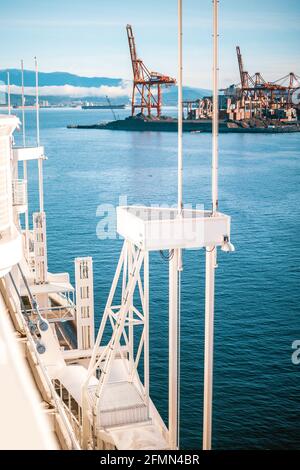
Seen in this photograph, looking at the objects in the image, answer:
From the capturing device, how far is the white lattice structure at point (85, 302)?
12.5 meters

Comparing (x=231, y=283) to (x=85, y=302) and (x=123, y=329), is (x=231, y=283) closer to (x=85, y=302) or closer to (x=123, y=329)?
(x=85, y=302)

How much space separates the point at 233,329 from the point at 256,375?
2.67 meters

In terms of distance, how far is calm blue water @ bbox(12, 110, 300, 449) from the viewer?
42.3 feet

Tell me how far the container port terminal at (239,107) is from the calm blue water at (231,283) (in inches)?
1591

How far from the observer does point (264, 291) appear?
19875 millimetres

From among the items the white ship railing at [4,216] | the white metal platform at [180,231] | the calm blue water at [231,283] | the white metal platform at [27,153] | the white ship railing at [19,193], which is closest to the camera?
the white ship railing at [4,216]

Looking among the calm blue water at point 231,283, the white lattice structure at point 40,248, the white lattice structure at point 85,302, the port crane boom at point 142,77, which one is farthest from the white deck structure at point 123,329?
the port crane boom at point 142,77

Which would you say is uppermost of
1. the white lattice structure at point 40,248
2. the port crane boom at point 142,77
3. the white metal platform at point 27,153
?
the port crane boom at point 142,77

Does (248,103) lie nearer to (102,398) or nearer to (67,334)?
(67,334)

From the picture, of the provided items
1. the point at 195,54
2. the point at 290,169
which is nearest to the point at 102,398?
the point at 290,169

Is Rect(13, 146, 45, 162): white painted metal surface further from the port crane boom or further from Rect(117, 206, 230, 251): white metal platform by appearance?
the port crane boom

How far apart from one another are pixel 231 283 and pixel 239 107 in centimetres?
7693

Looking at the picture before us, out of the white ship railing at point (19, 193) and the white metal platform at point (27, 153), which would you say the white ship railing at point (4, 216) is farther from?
the white metal platform at point (27, 153)

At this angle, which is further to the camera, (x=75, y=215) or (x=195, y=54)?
(x=195, y=54)
